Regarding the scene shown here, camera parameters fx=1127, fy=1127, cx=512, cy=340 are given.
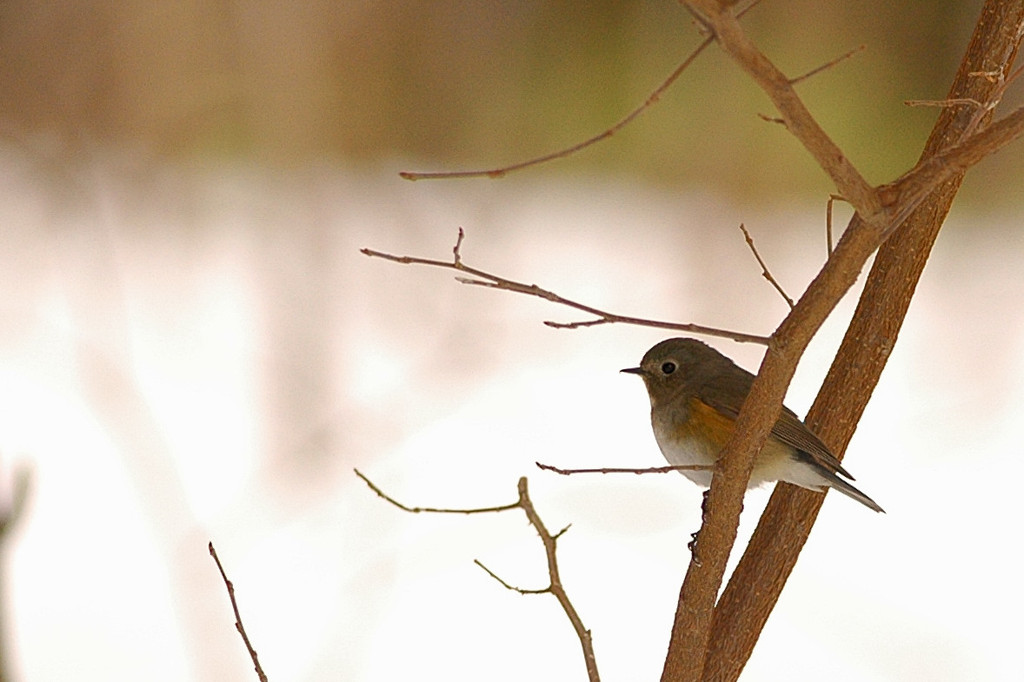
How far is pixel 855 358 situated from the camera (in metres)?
1.91

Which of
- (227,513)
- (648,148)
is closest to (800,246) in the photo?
(648,148)

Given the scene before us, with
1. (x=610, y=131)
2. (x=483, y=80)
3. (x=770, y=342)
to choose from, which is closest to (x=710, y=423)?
(x=770, y=342)

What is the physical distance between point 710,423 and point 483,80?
4540mm

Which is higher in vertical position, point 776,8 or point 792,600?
point 776,8

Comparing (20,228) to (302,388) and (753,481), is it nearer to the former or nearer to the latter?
(302,388)

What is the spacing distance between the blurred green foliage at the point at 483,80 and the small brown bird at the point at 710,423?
3.86m

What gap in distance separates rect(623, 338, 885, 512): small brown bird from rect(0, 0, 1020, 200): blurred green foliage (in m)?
3.86

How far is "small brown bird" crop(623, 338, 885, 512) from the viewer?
6.32 feet

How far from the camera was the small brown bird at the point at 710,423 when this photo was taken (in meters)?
1.93

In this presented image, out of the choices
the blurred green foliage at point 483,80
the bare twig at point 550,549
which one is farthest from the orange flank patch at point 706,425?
the blurred green foliage at point 483,80

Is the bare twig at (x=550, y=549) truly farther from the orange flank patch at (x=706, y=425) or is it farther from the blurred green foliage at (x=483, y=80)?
the blurred green foliage at (x=483, y=80)

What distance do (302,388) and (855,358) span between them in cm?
352

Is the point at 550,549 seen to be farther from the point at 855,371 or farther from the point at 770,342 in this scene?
the point at 855,371

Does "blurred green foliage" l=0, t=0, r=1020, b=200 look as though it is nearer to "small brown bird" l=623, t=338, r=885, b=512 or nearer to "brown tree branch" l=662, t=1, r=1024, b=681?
"small brown bird" l=623, t=338, r=885, b=512
